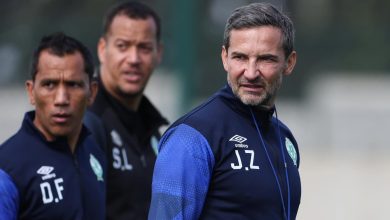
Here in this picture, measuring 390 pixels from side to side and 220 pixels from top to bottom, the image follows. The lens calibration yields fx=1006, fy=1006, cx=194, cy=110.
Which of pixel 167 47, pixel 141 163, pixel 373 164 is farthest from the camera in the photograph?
pixel 373 164

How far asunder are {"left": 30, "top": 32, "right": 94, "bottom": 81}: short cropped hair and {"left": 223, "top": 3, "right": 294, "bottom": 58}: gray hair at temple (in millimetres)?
962

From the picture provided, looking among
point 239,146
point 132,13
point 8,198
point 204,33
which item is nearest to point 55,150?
point 8,198

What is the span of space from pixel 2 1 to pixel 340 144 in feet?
12.5

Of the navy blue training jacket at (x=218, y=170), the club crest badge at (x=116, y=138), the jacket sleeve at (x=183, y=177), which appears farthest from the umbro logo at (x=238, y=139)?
the club crest badge at (x=116, y=138)

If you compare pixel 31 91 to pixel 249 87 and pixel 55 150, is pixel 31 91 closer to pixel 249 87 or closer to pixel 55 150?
pixel 55 150

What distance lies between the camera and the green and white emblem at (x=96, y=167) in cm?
448

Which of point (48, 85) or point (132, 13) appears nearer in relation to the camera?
point (48, 85)

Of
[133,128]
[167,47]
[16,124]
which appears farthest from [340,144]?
[133,128]

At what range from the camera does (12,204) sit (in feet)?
12.8

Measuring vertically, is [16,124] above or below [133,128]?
below

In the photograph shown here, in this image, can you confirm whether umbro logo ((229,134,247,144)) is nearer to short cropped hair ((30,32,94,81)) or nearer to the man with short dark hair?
short cropped hair ((30,32,94,81))

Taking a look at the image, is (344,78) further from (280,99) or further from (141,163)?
(141,163)

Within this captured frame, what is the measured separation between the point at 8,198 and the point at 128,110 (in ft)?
4.85

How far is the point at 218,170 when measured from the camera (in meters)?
3.56
